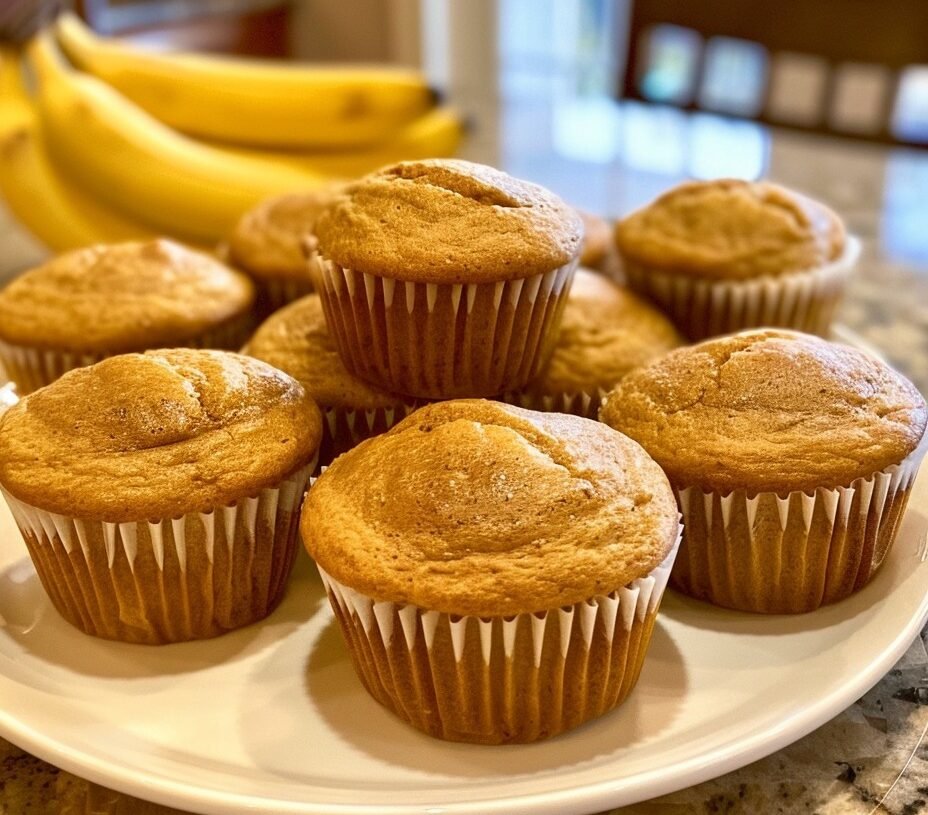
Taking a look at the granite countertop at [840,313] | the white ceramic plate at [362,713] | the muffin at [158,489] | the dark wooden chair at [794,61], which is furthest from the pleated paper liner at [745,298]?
the dark wooden chair at [794,61]

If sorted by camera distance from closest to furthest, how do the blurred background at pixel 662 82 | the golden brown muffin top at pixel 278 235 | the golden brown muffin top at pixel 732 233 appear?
the golden brown muffin top at pixel 732 233
the golden brown muffin top at pixel 278 235
the blurred background at pixel 662 82

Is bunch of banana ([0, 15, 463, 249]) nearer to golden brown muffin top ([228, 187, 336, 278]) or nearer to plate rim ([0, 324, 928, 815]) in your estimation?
golden brown muffin top ([228, 187, 336, 278])

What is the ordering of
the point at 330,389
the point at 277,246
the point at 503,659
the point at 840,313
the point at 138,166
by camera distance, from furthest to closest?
the point at 138,166, the point at 840,313, the point at 277,246, the point at 330,389, the point at 503,659

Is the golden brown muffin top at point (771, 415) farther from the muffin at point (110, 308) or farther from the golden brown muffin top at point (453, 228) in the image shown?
the muffin at point (110, 308)

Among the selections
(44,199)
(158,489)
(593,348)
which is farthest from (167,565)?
(44,199)

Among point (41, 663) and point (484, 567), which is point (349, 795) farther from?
point (41, 663)

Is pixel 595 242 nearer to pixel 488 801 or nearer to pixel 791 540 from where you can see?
pixel 791 540
